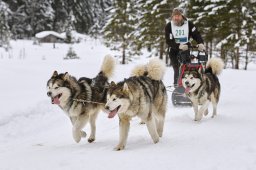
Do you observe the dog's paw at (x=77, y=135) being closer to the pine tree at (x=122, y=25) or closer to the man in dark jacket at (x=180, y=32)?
the man in dark jacket at (x=180, y=32)

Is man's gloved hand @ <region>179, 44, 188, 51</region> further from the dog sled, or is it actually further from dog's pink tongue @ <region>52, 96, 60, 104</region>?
dog's pink tongue @ <region>52, 96, 60, 104</region>

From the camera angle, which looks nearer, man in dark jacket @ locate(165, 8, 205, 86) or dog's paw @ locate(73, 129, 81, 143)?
dog's paw @ locate(73, 129, 81, 143)

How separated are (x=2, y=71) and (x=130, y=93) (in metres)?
9.50

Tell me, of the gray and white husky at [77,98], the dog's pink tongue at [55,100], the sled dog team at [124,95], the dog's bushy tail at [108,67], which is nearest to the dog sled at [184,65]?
the sled dog team at [124,95]

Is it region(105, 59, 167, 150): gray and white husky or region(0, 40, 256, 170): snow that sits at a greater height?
region(105, 59, 167, 150): gray and white husky

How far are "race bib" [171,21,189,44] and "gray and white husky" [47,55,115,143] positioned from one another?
218cm

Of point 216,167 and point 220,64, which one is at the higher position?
point 220,64

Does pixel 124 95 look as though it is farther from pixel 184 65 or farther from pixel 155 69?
pixel 184 65

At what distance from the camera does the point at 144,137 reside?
16.2 feet

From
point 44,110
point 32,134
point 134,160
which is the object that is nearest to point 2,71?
point 44,110

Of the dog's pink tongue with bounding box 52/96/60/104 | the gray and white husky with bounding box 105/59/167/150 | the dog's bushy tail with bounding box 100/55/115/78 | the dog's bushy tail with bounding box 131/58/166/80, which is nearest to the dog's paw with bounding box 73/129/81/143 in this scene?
the dog's pink tongue with bounding box 52/96/60/104

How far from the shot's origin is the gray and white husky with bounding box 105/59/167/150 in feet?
13.4

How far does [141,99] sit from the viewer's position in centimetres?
429

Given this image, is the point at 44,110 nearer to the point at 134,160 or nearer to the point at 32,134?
the point at 32,134
